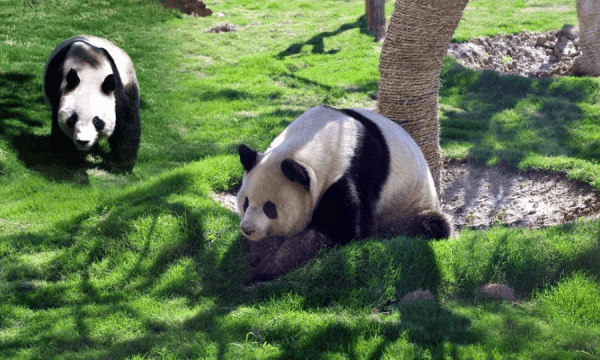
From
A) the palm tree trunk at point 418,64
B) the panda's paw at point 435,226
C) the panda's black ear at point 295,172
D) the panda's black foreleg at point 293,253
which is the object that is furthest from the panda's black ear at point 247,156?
the palm tree trunk at point 418,64

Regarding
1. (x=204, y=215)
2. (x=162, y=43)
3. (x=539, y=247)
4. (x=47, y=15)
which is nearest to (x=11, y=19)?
Result: (x=47, y=15)

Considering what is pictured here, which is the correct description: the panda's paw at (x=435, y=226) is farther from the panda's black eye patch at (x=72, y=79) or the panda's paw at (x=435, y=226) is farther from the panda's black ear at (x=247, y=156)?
the panda's black eye patch at (x=72, y=79)

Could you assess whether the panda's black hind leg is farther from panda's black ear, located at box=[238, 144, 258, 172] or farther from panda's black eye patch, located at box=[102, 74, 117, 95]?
panda's black eye patch, located at box=[102, 74, 117, 95]

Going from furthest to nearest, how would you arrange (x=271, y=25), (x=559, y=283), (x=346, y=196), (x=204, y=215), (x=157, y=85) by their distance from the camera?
(x=271, y=25) → (x=157, y=85) → (x=204, y=215) → (x=346, y=196) → (x=559, y=283)

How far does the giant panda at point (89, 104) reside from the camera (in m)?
6.74

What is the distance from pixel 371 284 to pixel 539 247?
1.46 meters

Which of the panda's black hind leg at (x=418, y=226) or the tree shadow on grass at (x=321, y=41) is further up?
the tree shadow on grass at (x=321, y=41)

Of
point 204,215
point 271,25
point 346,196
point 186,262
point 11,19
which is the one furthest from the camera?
point 271,25

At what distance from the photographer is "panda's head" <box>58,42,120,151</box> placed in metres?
6.69

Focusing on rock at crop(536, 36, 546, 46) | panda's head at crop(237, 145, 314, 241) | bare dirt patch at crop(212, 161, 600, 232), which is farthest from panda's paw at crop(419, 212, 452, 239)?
rock at crop(536, 36, 546, 46)

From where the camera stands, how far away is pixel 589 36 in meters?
10.2

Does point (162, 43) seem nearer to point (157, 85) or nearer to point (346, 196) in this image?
point (157, 85)

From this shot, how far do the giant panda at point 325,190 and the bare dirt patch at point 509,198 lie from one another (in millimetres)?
1212

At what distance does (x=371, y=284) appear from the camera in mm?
4141
